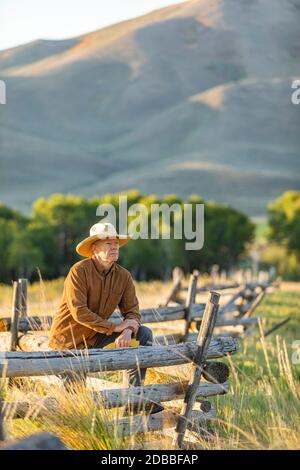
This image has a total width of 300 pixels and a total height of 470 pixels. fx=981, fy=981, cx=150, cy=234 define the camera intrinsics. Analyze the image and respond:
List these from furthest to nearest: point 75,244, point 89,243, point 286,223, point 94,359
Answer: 1. point 286,223
2. point 75,244
3. point 89,243
4. point 94,359

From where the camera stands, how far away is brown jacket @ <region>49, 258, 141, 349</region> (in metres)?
7.38

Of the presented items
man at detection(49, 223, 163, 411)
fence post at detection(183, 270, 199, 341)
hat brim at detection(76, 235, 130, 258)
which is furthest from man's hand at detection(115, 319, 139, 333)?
fence post at detection(183, 270, 199, 341)

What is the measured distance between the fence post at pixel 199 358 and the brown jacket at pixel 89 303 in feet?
2.44

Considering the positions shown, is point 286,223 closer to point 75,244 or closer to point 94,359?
point 75,244

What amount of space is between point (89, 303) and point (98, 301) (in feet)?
0.23

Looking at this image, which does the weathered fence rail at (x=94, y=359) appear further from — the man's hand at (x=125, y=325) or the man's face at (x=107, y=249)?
the man's face at (x=107, y=249)

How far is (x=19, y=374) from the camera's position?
6410 mm

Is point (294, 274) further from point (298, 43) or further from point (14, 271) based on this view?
point (298, 43)

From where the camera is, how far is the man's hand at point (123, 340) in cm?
739

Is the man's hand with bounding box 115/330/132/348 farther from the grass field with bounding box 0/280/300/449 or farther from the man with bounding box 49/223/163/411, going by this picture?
the grass field with bounding box 0/280/300/449

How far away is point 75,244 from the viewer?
162 feet

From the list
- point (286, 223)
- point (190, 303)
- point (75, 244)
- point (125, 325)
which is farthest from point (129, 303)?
point (286, 223)

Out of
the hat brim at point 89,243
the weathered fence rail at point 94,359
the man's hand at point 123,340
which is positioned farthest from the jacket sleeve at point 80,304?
the weathered fence rail at point 94,359

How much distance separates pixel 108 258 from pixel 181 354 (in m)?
0.96
